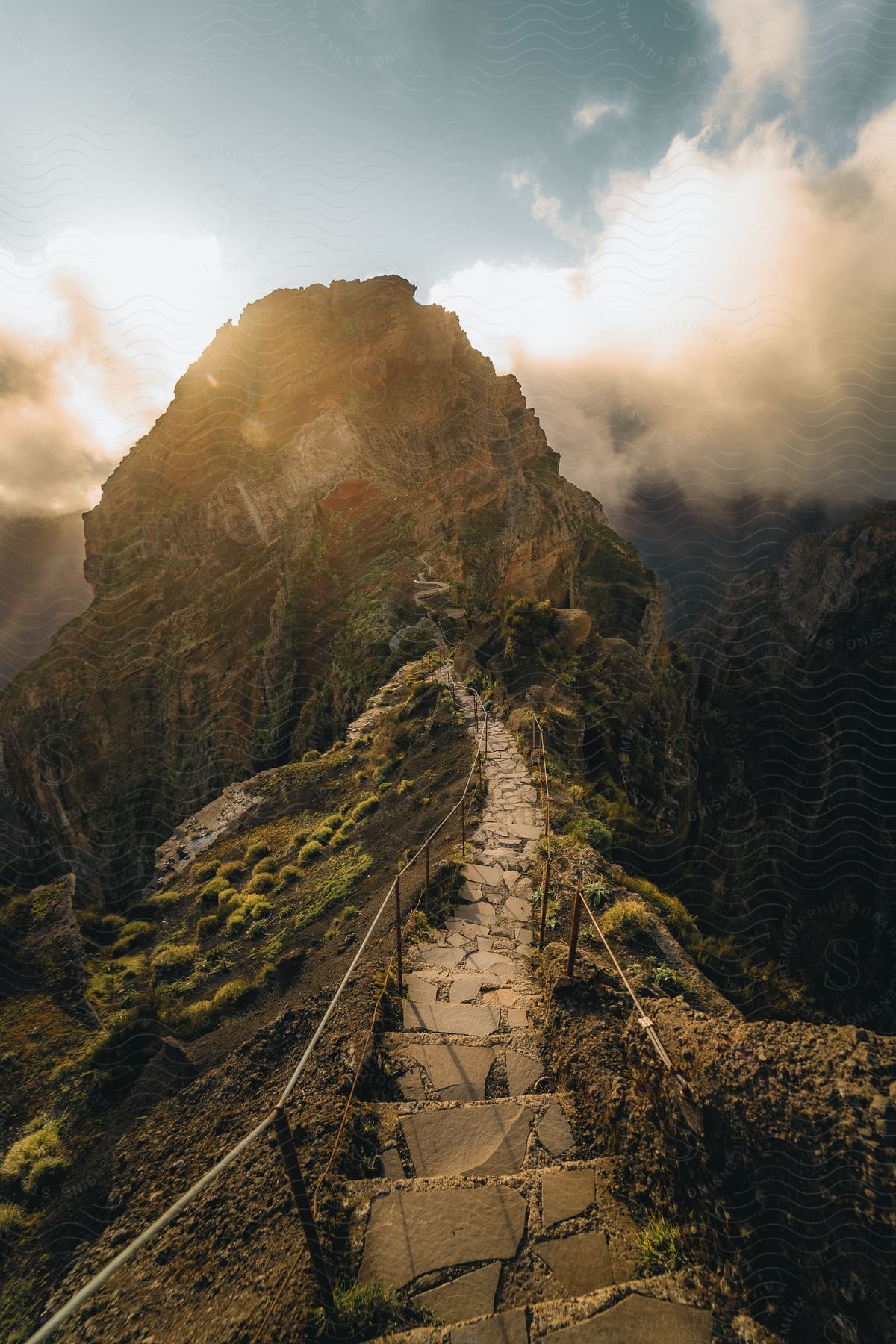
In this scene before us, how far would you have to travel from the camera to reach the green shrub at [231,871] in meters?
15.4

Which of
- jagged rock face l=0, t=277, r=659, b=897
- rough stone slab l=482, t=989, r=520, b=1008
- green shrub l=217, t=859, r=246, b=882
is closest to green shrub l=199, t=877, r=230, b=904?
green shrub l=217, t=859, r=246, b=882

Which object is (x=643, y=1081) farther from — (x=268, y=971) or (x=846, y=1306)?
(x=268, y=971)

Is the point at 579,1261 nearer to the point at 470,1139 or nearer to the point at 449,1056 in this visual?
the point at 470,1139

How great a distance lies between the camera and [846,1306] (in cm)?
231

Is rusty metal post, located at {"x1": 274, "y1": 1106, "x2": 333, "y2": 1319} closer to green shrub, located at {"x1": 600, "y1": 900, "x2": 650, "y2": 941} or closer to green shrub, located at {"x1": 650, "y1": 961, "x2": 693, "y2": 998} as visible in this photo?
green shrub, located at {"x1": 650, "y1": 961, "x2": 693, "y2": 998}

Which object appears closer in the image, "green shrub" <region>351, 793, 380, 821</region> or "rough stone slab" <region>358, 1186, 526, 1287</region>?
"rough stone slab" <region>358, 1186, 526, 1287</region>

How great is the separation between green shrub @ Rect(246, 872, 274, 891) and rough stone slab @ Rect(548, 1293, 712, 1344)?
11947mm

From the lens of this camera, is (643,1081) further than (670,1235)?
Yes

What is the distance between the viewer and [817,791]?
6700 centimetres

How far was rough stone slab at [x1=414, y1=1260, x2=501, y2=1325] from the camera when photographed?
2643 mm

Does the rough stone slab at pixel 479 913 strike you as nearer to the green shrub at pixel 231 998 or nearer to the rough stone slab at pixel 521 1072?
the rough stone slab at pixel 521 1072

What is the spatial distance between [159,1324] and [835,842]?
75790 millimetres

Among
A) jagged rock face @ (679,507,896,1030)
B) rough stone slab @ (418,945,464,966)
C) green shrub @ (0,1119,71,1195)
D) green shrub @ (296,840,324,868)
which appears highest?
green shrub @ (296,840,324,868)

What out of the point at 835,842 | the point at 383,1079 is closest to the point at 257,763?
the point at 383,1079
